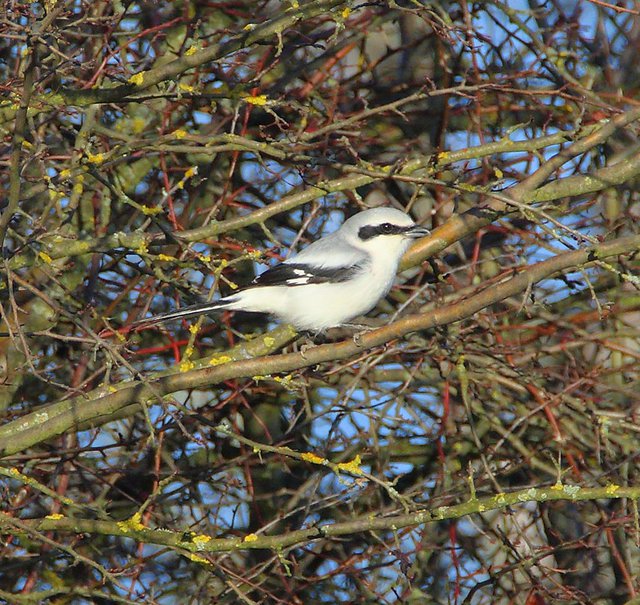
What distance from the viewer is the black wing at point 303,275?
5422 millimetres

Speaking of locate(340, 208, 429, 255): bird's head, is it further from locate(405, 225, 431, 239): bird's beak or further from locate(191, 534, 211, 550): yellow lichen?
locate(191, 534, 211, 550): yellow lichen

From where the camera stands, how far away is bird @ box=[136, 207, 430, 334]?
5352 millimetres

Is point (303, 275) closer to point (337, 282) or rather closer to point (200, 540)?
point (337, 282)

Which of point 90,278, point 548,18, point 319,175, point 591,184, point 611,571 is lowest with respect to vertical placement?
point 611,571

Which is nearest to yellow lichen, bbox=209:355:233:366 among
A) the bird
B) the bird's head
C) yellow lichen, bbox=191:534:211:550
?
the bird

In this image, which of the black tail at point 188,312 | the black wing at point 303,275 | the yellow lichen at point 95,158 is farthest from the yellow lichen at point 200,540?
the yellow lichen at point 95,158

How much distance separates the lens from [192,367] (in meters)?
4.66

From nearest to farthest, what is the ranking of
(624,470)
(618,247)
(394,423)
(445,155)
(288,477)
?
(618,247) → (445,155) → (624,470) → (394,423) → (288,477)

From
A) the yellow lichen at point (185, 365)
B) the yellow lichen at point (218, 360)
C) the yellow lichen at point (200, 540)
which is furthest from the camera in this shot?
the yellow lichen at point (218, 360)

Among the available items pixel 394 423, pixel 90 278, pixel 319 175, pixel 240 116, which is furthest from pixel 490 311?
pixel 90 278

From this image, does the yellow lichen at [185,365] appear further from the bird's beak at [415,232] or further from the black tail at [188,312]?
the bird's beak at [415,232]

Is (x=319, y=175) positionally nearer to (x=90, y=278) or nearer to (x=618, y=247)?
(x=90, y=278)

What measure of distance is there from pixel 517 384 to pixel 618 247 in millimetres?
2472

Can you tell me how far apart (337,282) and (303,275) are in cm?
20
